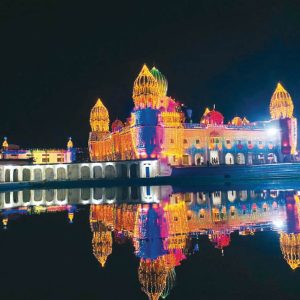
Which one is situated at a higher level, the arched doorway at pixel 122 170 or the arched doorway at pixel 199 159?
the arched doorway at pixel 199 159

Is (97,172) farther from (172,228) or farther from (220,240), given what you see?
(220,240)

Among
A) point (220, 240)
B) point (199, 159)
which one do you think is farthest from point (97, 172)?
point (220, 240)

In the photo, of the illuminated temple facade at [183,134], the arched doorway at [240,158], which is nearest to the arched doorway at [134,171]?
the illuminated temple facade at [183,134]

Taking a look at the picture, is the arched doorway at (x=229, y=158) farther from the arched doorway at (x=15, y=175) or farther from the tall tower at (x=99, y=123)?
the arched doorway at (x=15, y=175)

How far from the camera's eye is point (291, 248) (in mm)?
9844

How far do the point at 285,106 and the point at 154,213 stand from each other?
43.8 m

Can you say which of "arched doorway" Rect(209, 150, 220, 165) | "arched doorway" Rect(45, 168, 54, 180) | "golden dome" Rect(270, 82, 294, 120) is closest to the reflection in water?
"arched doorway" Rect(45, 168, 54, 180)

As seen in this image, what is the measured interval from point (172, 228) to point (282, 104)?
154 ft

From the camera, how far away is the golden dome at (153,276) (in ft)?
24.1

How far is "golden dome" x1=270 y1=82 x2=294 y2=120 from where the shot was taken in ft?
182

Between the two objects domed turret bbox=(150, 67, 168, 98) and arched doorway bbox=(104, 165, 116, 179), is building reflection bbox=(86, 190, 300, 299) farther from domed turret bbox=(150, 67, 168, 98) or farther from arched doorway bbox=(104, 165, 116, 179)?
domed turret bbox=(150, 67, 168, 98)

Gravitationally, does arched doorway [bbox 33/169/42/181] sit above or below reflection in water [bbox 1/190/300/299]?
above

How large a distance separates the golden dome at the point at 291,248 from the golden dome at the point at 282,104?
47.3 meters

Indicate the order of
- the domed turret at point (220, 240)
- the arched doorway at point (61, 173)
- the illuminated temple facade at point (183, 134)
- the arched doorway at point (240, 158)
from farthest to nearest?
the arched doorway at point (240, 158) < the arched doorway at point (61, 173) < the illuminated temple facade at point (183, 134) < the domed turret at point (220, 240)
